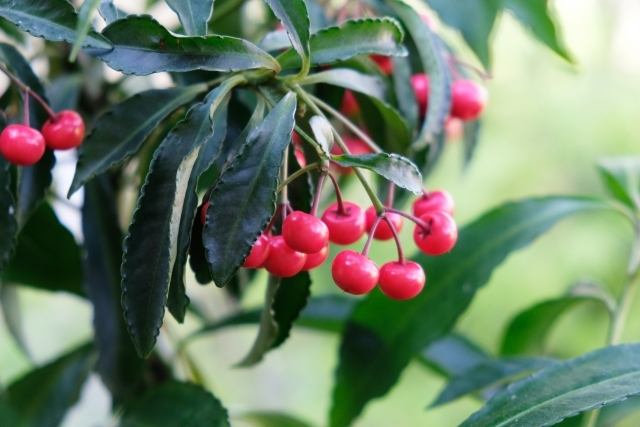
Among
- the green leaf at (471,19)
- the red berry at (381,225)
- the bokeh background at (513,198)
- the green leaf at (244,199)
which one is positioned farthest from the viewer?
the bokeh background at (513,198)

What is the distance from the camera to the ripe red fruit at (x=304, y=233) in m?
0.39

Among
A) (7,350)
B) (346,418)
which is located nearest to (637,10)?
(346,418)

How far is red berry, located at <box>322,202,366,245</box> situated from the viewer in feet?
1.48

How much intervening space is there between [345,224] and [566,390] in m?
0.22

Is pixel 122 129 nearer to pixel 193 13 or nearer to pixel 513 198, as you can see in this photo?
pixel 193 13

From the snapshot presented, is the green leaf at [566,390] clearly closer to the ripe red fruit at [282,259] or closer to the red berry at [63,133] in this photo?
the ripe red fruit at [282,259]

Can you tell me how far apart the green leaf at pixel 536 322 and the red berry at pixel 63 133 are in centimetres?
59

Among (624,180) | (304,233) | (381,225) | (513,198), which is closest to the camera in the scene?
(304,233)

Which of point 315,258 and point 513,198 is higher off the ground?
point 315,258

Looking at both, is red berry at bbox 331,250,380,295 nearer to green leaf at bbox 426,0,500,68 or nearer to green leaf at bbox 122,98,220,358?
green leaf at bbox 122,98,220,358

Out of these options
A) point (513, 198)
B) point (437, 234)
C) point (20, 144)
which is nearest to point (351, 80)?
point (437, 234)

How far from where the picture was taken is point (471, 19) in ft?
2.05

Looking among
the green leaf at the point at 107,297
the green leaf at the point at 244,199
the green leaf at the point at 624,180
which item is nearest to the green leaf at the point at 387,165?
the green leaf at the point at 244,199

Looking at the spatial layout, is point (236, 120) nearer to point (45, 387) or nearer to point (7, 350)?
point (45, 387)
